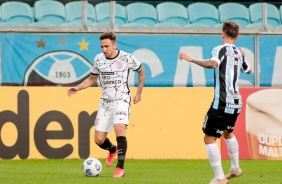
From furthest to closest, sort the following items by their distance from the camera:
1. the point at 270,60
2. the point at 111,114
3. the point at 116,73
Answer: the point at 270,60 < the point at 111,114 < the point at 116,73

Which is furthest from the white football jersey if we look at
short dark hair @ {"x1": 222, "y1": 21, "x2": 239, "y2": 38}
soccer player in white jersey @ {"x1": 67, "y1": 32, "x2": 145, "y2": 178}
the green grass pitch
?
short dark hair @ {"x1": 222, "y1": 21, "x2": 239, "y2": 38}

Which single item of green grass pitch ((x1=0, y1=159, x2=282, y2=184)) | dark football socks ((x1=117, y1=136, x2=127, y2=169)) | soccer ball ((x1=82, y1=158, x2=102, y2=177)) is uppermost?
dark football socks ((x1=117, y1=136, x2=127, y2=169))

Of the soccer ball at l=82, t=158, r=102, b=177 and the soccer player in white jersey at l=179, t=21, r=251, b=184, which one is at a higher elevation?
the soccer player in white jersey at l=179, t=21, r=251, b=184

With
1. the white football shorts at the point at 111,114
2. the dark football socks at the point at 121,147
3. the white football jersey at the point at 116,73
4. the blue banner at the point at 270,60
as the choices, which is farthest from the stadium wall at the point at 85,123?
the dark football socks at the point at 121,147

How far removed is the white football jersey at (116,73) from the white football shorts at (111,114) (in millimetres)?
87

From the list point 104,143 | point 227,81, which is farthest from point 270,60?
point 227,81

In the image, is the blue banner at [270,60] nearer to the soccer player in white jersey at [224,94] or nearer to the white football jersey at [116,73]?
the white football jersey at [116,73]

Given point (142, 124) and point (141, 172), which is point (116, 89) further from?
point (142, 124)

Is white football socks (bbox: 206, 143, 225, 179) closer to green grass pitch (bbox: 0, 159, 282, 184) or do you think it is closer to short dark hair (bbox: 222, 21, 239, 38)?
green grass pitch (bbox: 0, 159, 282, 184)

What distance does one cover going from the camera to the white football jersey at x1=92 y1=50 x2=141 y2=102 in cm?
1236

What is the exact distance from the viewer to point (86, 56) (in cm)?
1650

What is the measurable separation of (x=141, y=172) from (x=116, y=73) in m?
1.55

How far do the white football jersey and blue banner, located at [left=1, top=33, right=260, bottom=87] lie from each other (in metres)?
4.03

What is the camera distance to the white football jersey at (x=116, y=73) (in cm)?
1236
